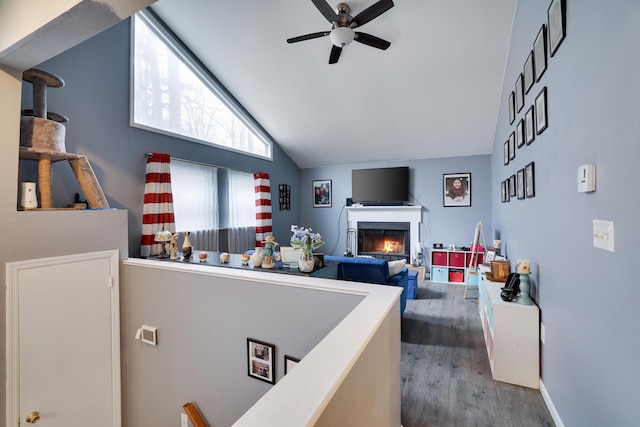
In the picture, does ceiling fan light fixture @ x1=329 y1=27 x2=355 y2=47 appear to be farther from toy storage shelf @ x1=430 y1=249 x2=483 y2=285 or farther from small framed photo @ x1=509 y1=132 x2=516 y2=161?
toy storage shelf @ x1=430 y1=249 x2=483 y2=285

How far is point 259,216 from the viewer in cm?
507

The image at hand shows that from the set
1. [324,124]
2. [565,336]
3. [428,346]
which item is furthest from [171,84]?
[565,336]

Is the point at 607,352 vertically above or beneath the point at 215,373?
above

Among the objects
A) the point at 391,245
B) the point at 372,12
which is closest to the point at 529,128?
the point at 372,12

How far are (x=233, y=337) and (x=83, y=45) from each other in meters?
3.19

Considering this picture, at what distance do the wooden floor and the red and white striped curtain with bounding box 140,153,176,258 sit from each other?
2.94 meters

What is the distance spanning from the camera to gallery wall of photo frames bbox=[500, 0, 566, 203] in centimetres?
177

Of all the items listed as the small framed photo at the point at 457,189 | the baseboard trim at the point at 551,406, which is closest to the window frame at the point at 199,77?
the small framed photo at the point at 457,189

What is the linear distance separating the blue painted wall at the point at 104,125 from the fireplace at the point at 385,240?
4.06m

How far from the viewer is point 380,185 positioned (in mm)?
5988

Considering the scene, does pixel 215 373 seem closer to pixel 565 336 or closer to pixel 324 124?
pixel 565 336

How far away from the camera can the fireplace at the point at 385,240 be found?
5.91 m

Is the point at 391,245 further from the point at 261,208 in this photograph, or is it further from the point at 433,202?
the point at 261,208

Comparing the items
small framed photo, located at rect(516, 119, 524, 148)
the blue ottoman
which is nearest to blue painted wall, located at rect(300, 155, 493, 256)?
the blue ottoman
